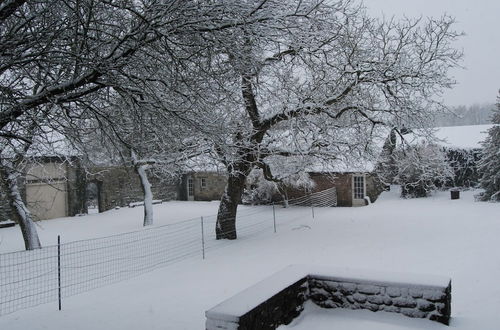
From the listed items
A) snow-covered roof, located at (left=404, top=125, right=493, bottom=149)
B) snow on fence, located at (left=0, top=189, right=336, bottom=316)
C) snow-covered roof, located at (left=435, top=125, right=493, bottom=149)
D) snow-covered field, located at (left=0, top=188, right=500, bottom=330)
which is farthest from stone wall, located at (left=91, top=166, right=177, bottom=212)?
snow-covered roof, located at (left=435, top=125, right=493, bottom=149)

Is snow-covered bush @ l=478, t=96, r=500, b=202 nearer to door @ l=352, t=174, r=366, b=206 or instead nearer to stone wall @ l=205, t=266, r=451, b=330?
door @ l=352, t=174, r=366, b=206

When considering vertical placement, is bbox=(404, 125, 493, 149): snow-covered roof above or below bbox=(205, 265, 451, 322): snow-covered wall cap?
above

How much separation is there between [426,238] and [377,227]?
111 inches

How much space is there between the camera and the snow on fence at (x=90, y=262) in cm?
918

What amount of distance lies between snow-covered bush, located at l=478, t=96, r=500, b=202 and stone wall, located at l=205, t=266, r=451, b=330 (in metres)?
18.0

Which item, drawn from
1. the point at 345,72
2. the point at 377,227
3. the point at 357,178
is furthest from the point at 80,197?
the point at 345,72

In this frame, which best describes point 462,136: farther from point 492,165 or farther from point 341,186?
point 341,186

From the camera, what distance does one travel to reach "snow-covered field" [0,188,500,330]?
6.73 metres

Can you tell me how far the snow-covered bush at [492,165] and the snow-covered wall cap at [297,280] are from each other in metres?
17.9

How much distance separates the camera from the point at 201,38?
5.61 metres

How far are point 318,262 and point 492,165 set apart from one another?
50.8ft

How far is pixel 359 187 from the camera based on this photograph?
2505 centimetres

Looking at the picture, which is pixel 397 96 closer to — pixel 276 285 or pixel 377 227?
pixel 377 227

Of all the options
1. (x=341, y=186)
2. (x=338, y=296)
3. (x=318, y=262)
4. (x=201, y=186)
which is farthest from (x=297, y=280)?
(x=201, y=186)
